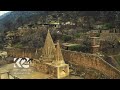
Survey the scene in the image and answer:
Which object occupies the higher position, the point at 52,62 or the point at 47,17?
the point at 47,17

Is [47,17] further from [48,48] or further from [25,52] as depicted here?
[25,52]

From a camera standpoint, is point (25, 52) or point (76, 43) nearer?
point (76, 43)

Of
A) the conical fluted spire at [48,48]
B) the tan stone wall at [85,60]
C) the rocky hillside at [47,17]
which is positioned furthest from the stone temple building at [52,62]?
the rocky hillside at [47,17]

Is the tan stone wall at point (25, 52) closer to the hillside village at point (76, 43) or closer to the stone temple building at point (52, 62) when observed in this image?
the hillside village at point (76, 43)

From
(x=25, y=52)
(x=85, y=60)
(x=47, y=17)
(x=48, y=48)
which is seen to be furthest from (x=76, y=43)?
(x=25, y=52)

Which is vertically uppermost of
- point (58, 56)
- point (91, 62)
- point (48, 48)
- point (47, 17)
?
point (47, 17)
